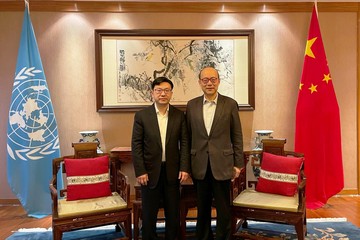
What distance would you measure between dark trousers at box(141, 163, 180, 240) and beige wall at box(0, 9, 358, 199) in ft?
5.55

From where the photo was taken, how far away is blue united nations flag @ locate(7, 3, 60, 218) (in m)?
3.78

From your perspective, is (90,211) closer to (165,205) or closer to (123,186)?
(123,186)

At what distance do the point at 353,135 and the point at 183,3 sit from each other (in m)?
2.92

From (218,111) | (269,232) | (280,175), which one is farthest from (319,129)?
(218,111)

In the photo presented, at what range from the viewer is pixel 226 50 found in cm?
424

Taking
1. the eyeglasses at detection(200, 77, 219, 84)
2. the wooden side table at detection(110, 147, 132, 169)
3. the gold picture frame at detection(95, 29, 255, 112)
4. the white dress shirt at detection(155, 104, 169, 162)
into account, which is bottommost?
the wooden side table at detection(110, 147, 132, 169)

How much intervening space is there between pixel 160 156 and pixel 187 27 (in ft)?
7.38

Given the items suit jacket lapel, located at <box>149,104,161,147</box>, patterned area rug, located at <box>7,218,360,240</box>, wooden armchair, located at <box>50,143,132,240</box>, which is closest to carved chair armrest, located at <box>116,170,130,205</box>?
wooden armchair, located at <box>50,143,132,240</box>

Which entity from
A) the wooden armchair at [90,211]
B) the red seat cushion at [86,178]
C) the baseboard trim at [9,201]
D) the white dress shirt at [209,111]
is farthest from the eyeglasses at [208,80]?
the baseboard trim at [9,201]

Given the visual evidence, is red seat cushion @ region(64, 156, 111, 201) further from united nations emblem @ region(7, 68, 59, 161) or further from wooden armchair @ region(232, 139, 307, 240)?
wooden armchair @ region(232, 139, 307, 240)

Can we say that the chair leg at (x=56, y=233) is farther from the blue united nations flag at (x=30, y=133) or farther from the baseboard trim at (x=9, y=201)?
the baseboard trim at (x=9, y=201)

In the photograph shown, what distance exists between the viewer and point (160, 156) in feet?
8.48

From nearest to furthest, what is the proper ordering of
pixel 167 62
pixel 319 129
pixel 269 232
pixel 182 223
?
pixel 182 223, pixel 269 232, pixel 319 129, pixel 167 62

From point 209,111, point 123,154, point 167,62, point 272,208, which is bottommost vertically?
point 272,208
